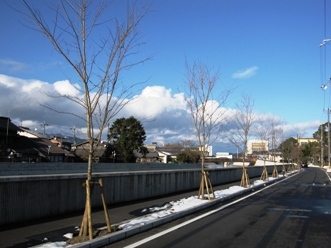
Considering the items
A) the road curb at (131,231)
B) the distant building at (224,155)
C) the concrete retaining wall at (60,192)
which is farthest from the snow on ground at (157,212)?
the distant building at (224,155)

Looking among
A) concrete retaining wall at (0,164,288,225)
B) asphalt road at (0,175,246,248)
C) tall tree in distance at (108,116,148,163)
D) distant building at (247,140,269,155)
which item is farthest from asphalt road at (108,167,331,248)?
tall tree in distance at (108,116,148,163)

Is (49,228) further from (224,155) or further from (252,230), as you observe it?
(224,155)

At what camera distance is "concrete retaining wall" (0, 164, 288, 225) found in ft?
Answer: 30.7

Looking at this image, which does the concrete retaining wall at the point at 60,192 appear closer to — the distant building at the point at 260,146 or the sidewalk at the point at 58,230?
the sidewalk at the point at 58,230

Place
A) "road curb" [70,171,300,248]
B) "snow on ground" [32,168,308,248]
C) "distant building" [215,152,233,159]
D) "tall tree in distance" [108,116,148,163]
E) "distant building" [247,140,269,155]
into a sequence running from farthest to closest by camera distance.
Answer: "distant building" [215,152,233,159], "tall tree in distance" [108,116,148,163], "distant building" [247,140,269,155], "road curb" [70,171,300,248], "snow on ground" [32,168,308,248]

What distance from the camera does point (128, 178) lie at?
14.7 m

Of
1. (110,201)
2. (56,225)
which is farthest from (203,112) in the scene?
(56,225)

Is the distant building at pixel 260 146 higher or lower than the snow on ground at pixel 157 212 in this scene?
higher

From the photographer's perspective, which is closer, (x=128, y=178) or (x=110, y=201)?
(x=110, y=201)

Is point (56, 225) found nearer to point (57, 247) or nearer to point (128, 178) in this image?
point (57, 247)

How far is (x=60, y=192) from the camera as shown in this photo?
11.0 meters

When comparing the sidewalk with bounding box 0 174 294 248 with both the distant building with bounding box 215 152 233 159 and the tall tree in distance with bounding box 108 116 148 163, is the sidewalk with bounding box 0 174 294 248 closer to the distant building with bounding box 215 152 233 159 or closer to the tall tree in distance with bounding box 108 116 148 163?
the tall tree in distance with bounding box 108 116 148 163

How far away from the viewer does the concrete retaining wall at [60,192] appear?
9352mm

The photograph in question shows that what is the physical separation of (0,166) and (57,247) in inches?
856
